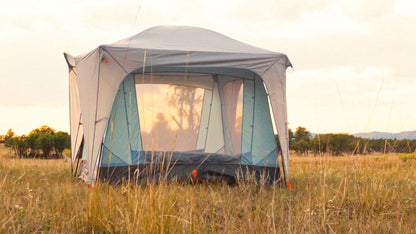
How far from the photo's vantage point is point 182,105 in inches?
268

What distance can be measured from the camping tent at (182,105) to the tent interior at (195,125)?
2cm

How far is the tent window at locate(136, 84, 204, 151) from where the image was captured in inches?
258

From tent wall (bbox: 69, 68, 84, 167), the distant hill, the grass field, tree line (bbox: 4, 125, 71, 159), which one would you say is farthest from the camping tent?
tree line (bbox: 4, 125, 71, 159)

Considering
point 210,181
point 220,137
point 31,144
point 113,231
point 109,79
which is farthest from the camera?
point 31,144

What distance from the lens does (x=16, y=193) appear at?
4617 mm

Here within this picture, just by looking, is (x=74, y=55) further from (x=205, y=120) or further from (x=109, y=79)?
(x=205, y=120)

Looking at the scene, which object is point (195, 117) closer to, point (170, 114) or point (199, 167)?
point (170, 114)

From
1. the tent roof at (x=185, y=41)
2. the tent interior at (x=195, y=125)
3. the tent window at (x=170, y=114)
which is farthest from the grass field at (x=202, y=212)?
the tent roof at (x=185, y=41)

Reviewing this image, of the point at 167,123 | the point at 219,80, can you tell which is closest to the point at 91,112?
the point at 167,123

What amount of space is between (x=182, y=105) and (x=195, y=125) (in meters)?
0.39

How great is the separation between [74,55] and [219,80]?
8.15 ft

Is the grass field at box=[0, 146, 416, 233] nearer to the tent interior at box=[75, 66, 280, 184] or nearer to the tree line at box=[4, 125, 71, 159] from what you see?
the tent interior at box=[75, 66, 280, 184]

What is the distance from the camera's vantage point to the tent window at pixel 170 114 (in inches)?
258

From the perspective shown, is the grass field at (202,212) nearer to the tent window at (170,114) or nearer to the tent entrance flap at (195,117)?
the tent entrance flap at (195,117)
